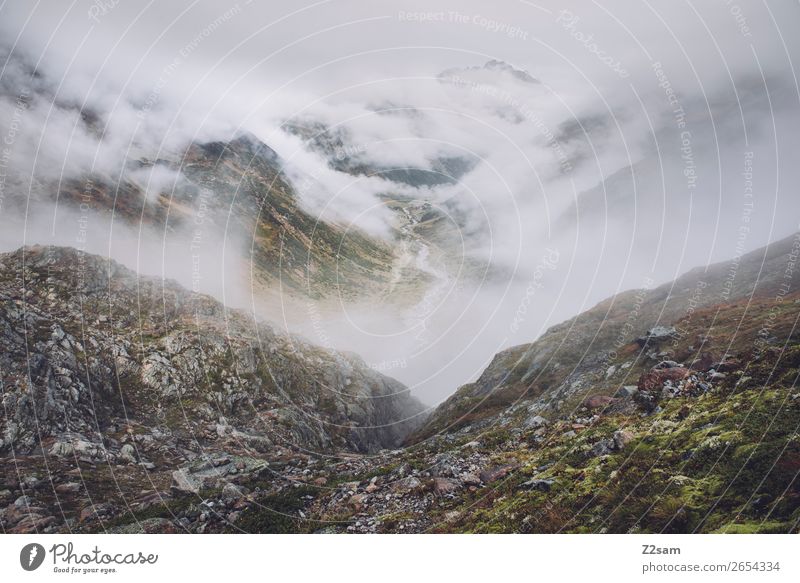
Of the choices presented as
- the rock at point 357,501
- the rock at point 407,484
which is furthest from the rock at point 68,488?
the rock at point 407,484

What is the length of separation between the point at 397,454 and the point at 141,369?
24140 millimetres

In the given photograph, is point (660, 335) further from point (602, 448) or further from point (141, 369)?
point (141, 369)

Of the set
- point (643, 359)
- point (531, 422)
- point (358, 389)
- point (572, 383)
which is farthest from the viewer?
point (358, 389)

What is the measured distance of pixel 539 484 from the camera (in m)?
16.0

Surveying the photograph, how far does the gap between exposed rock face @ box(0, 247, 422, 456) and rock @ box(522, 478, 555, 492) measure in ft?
79.9

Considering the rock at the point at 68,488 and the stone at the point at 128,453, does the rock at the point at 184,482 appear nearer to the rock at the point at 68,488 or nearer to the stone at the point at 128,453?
the stone at the point at 128,453

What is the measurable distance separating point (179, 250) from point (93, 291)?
35503 millimetres

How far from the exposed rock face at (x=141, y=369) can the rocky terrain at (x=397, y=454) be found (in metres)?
0.18

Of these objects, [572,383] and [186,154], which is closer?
[572,383]

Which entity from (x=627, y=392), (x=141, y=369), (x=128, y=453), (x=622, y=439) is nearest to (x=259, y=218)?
(x=141, y=369)

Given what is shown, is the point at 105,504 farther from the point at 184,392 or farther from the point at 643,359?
the point at 643,359

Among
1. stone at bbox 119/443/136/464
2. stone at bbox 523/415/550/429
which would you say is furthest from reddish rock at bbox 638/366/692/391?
stone at bbox 119/443/136/464
